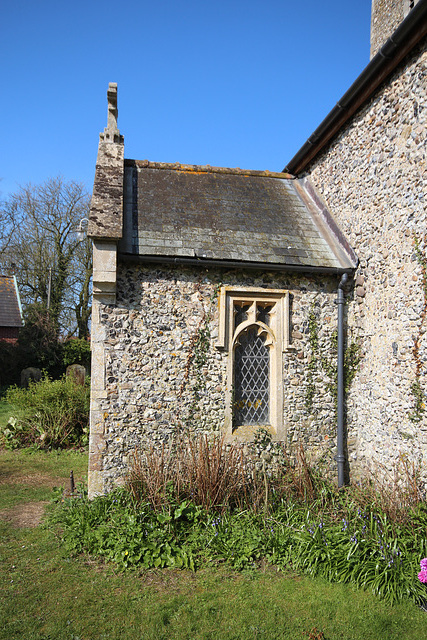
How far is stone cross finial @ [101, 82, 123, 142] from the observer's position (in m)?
8.01

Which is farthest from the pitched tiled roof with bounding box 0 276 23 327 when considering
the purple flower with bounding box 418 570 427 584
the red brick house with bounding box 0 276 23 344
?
the purple flower with bounding box 418 570 427 584

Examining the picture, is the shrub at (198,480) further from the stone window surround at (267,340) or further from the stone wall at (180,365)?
the stone window surround at (267,340)

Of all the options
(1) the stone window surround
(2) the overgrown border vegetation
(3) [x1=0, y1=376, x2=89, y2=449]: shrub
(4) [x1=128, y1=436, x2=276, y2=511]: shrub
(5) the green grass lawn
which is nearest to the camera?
(5) the green grass lawn

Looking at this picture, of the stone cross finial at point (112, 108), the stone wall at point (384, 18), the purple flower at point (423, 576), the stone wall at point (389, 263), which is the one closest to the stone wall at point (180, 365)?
the stone wall at point (389, 263)

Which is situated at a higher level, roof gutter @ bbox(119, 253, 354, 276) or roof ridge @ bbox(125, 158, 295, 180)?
roof ridge @ bbox(125, 158, 295, 180)

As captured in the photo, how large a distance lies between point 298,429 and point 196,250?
3.24 meters

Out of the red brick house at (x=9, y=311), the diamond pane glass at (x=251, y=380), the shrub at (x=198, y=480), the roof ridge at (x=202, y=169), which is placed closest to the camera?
the shrub at (x=198, y=480)

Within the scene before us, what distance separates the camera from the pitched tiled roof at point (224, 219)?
695 centimetres

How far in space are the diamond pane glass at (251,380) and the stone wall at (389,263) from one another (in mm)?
1420

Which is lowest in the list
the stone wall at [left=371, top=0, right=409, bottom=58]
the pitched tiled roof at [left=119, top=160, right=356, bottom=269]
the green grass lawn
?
the green grass lawn

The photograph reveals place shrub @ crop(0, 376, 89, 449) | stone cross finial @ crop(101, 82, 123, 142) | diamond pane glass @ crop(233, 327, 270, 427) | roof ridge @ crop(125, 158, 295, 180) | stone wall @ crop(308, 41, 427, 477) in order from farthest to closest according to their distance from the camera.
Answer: shrub @ crop(0, 376, 89, 449) → roof ridge @ crop(125, 158, 295, 180) → stone cross finial @ crop(101, 82, 123, 142) → diamond pane glass @ crop(233, 327, 270, 427) → stone wall @ crop(308, 41, 427, 477)

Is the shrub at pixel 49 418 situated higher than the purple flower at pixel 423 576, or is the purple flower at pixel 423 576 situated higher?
the shrub at pixel 49 418

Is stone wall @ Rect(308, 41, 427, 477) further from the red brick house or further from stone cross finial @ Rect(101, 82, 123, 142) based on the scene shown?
the red brick house

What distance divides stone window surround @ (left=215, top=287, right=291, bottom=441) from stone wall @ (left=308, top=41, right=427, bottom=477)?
1.16 meters
